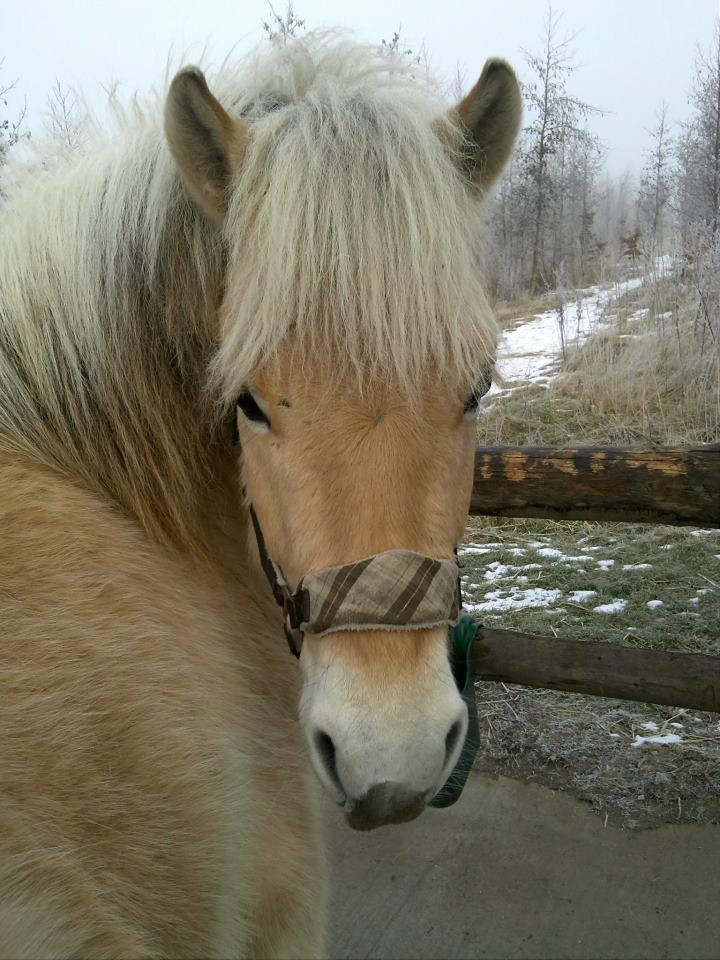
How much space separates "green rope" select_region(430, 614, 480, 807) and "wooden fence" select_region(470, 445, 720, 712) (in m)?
0.49

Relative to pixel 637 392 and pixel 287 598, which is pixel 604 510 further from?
pixel 637 392

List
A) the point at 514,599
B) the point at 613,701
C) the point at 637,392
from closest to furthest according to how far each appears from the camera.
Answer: the point at 613,701
the point at 514,599
the point at 637,392

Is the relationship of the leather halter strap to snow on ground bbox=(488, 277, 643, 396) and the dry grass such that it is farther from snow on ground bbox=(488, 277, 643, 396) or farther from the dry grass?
snow on ground bbox=(488, 277, 643, 396)

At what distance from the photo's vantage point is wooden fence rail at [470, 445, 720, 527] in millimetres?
2744

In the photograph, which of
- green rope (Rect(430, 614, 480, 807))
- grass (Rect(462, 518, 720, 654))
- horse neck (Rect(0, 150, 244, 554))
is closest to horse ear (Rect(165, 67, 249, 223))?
horse neck (Rect(0, 150, 244, 554))

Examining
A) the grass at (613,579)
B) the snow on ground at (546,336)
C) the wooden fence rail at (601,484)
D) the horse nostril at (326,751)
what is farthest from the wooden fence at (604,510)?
the snow on ground at (546,336)

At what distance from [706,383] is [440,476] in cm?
613

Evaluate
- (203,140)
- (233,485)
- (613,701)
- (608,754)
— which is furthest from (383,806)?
(613,701)

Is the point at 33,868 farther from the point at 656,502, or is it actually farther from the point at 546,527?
the point at 546,527

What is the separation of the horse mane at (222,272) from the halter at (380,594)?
42 cm

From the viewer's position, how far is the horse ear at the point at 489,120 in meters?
1.58

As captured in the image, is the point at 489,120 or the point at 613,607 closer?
the point at 489,120

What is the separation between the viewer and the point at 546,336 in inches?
440

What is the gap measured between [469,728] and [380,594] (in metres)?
1.33
